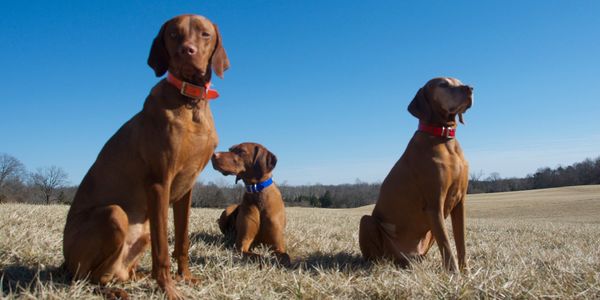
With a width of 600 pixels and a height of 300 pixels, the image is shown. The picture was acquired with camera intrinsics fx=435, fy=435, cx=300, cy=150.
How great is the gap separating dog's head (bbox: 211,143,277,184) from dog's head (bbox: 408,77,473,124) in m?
2.00

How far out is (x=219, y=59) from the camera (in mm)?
3295

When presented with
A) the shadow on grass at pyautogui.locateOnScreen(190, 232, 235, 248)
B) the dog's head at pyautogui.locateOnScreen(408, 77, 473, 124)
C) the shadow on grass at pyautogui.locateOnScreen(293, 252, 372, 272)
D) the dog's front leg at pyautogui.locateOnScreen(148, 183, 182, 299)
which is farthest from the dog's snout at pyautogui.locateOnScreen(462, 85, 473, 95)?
the shadow on grass at pyautogui.locateOnScreen(190, 232, 235, 248)

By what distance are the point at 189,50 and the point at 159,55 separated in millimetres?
394

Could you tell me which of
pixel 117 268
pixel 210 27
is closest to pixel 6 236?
pixel 117 268

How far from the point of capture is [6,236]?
13.1 ft

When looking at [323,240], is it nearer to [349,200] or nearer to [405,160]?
[405,160]

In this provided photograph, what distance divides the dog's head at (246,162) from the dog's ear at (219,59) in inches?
89.6

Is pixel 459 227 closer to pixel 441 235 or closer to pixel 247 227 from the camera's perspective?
pixel 441 235

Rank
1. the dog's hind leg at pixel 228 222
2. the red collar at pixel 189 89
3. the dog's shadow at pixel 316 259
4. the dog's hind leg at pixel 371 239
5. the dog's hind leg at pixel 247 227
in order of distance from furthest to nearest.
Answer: the dog's hind leg at pixel 228 222
the dog's hind leg at pixel 247 227
the dog's hind leg at pixel 371 239
the dog's shadow at pixel 316 259
the red collar at pixel 189 89

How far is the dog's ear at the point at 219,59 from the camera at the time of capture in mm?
3258

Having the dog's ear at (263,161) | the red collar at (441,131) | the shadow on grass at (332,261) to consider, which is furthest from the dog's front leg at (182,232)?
the red collar at (441,131)

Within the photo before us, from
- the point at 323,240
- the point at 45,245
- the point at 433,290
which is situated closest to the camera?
the point at 433,290

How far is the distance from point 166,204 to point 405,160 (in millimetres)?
2574

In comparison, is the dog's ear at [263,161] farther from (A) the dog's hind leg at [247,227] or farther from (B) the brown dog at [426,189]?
(B) the brown dog at [426,189]
